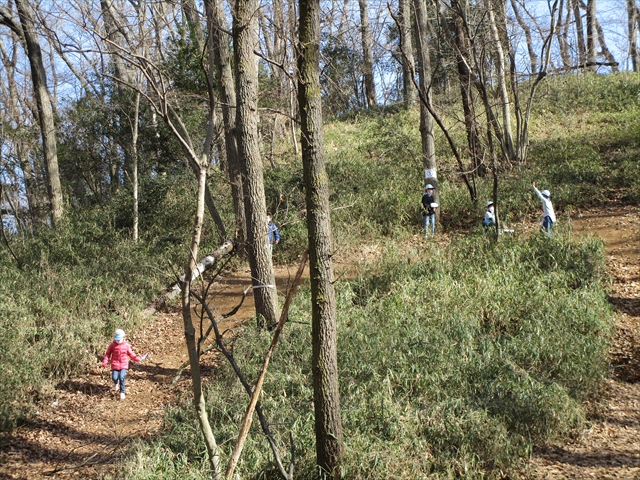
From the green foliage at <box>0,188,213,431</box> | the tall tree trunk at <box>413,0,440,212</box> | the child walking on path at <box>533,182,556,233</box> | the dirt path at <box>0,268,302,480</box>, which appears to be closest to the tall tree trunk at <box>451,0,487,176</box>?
the tall tree trunk at <box>413,0,440,212</box>

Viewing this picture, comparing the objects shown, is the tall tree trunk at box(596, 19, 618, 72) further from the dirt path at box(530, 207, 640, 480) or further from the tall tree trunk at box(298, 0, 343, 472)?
the tall tree trunk at box(298, 0, 343, 472)

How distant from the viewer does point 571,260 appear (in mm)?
10430

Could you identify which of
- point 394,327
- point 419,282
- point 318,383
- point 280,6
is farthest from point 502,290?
point 280,6

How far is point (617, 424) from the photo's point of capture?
265 inches

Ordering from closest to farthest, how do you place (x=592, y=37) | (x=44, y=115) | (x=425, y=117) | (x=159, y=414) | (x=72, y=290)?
(x=159, y=414)
(x=72, y=290)
(x=425, y=117)
(x=44, y=115)
(x=592, y=37)

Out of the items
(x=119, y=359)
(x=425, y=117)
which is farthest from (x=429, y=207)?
(x=119, y=359)

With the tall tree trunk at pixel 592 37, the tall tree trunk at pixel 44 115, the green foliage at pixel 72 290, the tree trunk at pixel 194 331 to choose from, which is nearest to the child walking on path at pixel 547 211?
the green foliage at pixel 72 290

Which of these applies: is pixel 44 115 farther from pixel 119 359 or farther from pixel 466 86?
pixel 466 86

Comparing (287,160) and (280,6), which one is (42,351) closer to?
(280,6)

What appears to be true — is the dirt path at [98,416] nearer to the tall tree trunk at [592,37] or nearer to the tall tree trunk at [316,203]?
the tall tree trunk at [316,203]

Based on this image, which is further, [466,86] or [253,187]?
[466,86]

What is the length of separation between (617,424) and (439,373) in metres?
2.14

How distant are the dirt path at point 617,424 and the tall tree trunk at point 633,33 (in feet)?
69.7

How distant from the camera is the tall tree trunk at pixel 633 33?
88.9 feet
